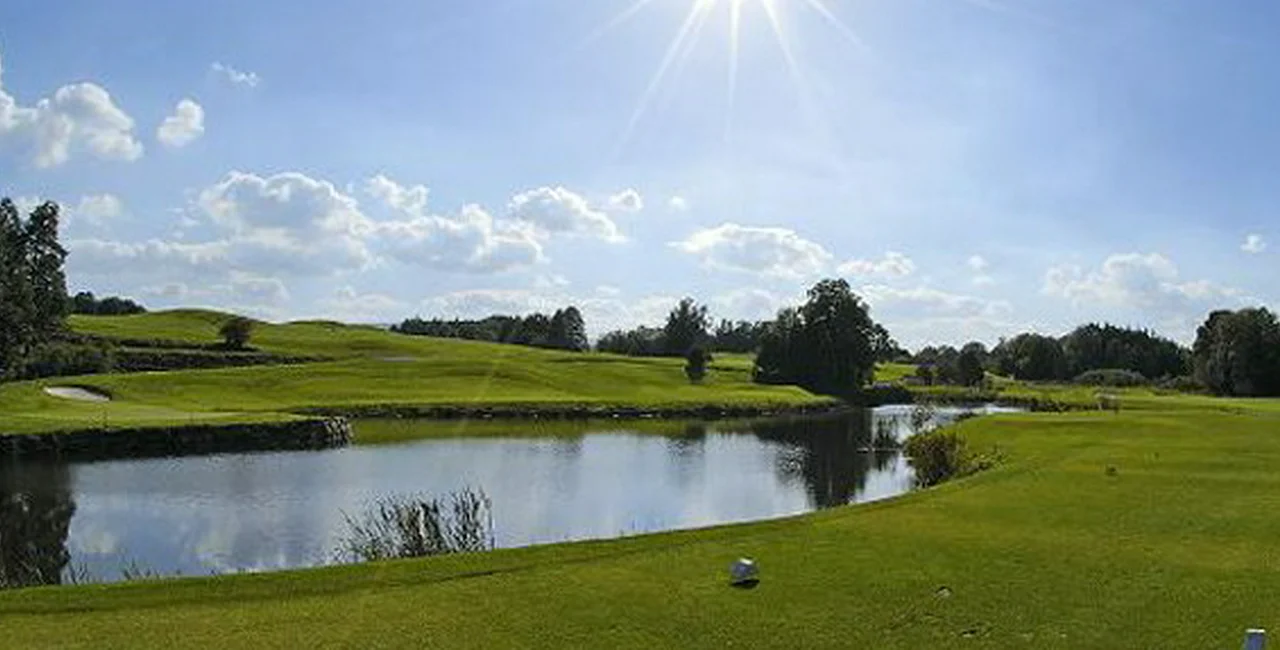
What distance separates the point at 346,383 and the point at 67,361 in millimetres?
19283

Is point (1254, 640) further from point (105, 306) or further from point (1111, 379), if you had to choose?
point (105, 306)

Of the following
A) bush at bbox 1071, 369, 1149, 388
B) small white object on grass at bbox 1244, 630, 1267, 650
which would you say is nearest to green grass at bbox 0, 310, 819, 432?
bush at bbox 1071, 369, 1149, 388

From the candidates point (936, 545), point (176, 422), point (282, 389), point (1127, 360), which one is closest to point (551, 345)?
point (1127, 360)

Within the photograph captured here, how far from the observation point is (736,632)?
12766 mm

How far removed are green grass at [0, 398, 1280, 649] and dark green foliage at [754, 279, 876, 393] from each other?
313 feet

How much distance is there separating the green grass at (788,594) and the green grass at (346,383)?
1545 inches

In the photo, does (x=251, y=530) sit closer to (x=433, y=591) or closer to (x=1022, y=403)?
(x=433, y=591)

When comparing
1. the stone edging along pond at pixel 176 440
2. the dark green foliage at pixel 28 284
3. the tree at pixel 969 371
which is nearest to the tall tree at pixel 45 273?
the dark green foliage at pixel 28 284

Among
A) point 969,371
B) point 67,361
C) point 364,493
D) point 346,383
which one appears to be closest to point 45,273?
point 67,361

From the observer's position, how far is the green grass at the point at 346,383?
199 feet

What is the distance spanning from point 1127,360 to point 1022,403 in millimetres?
67131

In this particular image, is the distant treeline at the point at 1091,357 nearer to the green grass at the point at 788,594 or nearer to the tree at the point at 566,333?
the tree at the point at 566,333

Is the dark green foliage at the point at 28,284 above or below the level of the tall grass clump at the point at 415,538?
above

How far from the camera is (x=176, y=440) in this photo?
166 feet
